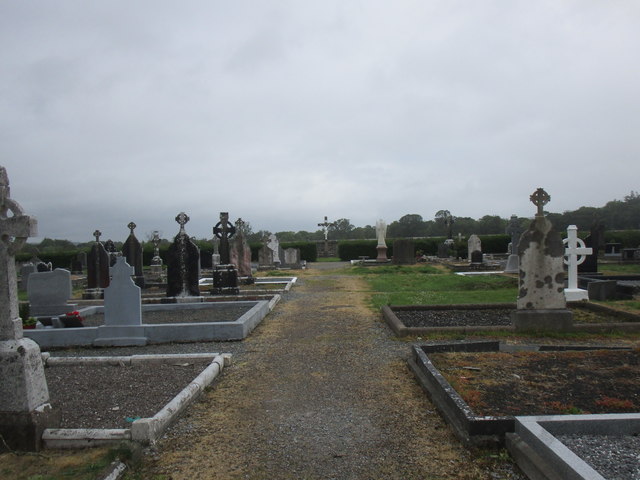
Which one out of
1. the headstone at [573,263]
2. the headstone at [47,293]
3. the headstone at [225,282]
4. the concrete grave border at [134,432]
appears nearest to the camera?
the concrete grave border at [134,432]

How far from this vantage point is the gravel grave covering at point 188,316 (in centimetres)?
964

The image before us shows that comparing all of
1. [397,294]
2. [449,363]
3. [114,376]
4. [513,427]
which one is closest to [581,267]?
[397,294]

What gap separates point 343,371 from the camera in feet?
18.9

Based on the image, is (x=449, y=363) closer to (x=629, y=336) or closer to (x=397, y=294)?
(x=629, y=336)

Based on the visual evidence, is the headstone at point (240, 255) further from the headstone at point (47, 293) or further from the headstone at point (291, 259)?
the headstone at point (291, 259)

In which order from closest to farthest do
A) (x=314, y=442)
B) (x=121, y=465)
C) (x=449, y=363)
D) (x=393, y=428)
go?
(x=121, y=465)
(x=314, y=442)
(x=393, y=428)
(x=449, y=363)

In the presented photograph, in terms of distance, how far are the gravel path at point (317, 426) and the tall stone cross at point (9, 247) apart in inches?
66.6

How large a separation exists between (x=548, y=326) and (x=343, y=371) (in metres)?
4.00

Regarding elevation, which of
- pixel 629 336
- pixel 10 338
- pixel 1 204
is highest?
pixel 1 204

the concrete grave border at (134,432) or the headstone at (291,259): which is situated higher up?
the headstone at (291,259)

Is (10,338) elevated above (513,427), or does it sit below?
above

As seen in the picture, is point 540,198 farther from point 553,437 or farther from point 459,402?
point 553,437

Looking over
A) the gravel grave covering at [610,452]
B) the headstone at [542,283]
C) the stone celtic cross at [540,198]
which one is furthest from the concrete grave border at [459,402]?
the stone celtic cross at [540,198]

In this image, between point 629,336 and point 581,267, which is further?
point 581,267
